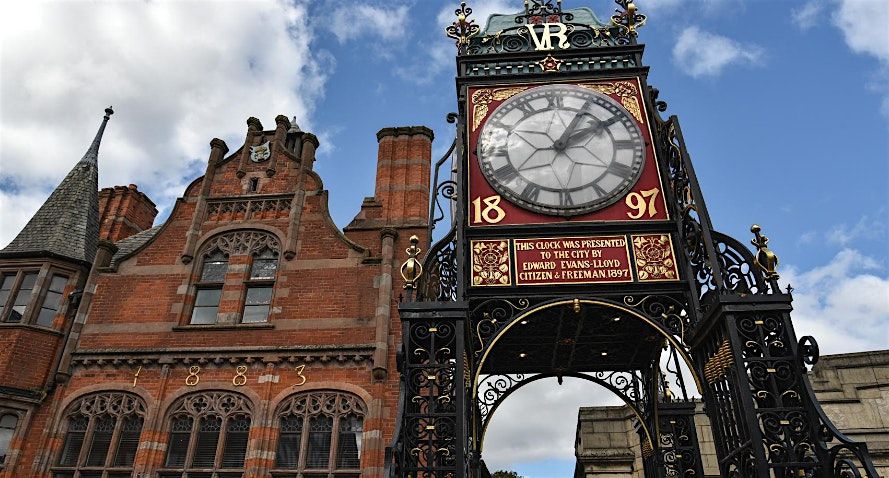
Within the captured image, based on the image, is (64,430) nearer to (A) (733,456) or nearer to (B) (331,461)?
(B) (331,461)

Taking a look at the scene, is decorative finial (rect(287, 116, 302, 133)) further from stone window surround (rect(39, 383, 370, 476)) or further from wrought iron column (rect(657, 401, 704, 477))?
wrought iron column (rect(657, 401, 704, 477))

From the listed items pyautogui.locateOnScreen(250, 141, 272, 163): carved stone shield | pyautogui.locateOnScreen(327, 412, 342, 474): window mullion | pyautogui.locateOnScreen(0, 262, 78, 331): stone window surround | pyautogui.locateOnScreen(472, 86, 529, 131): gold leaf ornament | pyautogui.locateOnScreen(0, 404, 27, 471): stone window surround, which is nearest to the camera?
pyautogui.locateOnScreen(472, 86, 529, 131): gold leaf ornament

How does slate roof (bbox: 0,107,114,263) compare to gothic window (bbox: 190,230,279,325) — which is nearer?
gothic window (bbox: 190,230,279,325)

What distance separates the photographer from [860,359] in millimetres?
11039

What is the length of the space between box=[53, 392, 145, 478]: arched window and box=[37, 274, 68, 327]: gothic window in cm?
242

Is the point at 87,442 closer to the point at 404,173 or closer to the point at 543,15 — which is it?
the point at 404,173

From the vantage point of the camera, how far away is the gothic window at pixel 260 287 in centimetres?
1316

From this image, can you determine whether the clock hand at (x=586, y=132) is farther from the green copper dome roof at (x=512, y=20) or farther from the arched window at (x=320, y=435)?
the arched window at (x=320, y=435)

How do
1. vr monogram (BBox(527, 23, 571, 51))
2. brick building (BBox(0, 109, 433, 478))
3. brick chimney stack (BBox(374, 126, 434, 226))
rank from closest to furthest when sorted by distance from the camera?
vr monogram (BBox(527, 23, 571, 51)) → brick building (BBox(0, 109, 433, 478)) → brick chimney stack (BBox(374, 126, 434, 226))

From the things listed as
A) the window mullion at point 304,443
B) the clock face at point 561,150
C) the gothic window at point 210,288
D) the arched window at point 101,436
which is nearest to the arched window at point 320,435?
the window mullion at point 304,443

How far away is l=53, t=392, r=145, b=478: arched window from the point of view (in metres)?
11.6

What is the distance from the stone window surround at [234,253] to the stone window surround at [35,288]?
2934mm

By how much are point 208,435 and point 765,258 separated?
33.9ft

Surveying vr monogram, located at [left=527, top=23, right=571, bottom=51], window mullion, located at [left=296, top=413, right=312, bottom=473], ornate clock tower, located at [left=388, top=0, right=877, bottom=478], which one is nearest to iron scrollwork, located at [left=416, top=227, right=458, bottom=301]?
ornate clock tower, located at [left=388, top=0, right=877, bottom=478]
